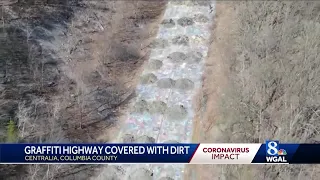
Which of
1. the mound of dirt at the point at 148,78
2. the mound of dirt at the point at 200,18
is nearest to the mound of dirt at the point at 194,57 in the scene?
the mound of dirt at the point at 148,78

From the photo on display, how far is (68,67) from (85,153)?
32.2 ft

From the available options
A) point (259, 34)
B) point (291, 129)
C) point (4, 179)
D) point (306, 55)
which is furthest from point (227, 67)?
point (4, 179)

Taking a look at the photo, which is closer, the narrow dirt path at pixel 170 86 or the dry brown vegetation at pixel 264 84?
the dry brown vegetation at pixel 264 84

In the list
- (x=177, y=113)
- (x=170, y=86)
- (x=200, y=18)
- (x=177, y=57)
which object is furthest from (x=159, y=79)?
(x=200, y=18)

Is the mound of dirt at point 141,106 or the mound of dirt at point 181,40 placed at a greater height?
the mound of dirt at point 181,40

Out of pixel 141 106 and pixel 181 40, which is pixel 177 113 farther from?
pixel 181 40

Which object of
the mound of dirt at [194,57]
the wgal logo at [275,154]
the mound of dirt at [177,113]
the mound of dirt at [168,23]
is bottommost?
the wgal logo at [275,154]

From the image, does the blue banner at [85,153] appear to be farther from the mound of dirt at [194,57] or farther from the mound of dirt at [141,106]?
the mound of dirt at [194,57]

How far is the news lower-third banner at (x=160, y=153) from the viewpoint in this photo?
1532 cm

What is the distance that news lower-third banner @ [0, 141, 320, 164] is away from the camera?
15.3m

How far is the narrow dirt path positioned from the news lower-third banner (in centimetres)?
314

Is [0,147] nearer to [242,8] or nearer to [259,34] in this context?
[259,34]

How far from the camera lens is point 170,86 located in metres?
23.7

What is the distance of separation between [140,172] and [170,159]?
2917 millimetres
